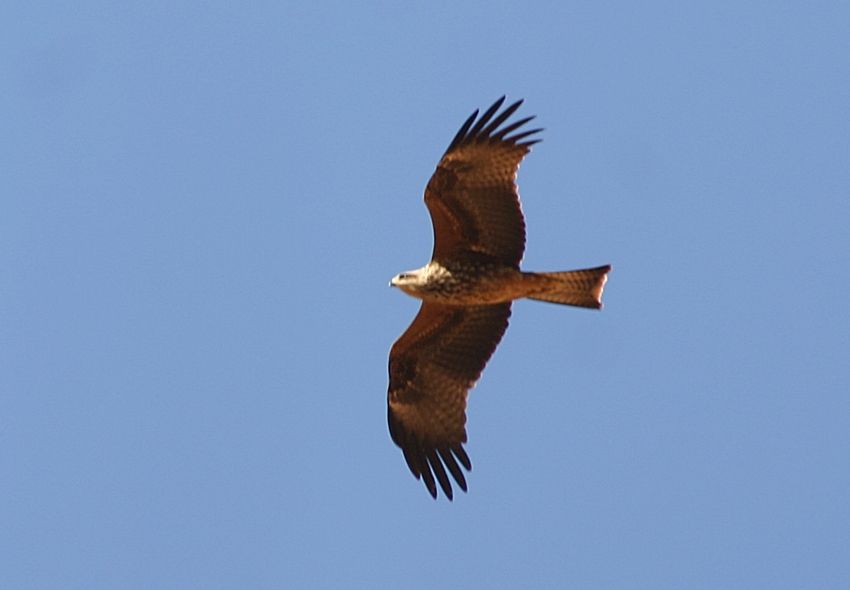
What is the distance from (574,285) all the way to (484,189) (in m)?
1.19

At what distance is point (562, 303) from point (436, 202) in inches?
57.9

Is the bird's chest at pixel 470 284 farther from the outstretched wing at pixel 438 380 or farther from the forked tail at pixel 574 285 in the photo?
the outstretched wing at pixel 438 380

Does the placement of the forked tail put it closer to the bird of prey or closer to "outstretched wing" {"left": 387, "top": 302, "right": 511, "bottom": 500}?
the bird of prey

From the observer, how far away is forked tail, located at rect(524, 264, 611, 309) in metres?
13.0

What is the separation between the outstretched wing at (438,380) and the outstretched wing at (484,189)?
0.86 metres

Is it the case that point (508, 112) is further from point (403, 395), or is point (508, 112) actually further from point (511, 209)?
point (403, 395)

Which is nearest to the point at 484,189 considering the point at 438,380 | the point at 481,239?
the point at 481,239

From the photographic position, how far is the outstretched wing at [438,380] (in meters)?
14.0

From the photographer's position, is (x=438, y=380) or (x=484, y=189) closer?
(x=484, y=189)

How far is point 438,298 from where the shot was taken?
13367 mm

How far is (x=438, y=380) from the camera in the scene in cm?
1423

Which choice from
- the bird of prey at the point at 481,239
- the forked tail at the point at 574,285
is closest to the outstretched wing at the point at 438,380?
the bird of prey at the point at 481,239

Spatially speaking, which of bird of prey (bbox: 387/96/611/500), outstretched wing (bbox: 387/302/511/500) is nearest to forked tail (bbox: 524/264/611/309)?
bird of prey (bbox: 387/96/611/500)

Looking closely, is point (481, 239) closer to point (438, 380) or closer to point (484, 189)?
point (484, 189)
